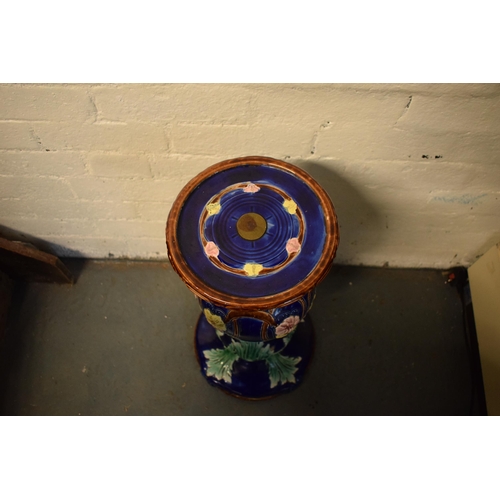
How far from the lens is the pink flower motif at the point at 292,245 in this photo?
48.2 inches

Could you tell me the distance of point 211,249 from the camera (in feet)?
4.03

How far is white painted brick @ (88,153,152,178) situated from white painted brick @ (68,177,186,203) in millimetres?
38

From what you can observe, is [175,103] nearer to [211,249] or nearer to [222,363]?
[211,249]

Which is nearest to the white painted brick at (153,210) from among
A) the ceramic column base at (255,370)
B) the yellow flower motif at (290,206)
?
the ceramic column base at (255,370)

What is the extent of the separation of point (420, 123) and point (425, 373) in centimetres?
109

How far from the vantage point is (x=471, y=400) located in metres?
1.87

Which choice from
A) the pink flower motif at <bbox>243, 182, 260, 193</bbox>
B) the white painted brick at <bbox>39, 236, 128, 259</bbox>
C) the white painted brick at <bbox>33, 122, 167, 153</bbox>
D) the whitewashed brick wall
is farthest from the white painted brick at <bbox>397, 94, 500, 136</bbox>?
the white painted brick at <bbox>39, 236, 128, 259</bbox>

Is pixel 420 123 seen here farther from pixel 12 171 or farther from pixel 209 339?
pixel 12 171

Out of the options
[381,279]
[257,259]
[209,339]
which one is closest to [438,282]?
[381,279]

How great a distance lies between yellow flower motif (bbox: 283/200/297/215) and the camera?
4.16ft

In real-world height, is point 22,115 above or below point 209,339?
above

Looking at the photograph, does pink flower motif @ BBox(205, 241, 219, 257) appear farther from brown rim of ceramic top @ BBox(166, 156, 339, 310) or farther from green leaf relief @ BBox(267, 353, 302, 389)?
green leaf relief @ BBox(267, 353, 302, 389)

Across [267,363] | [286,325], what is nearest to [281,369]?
[267,363]

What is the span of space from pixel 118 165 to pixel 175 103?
376 mm
